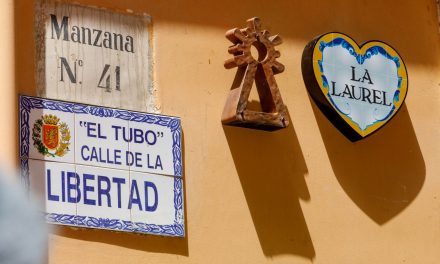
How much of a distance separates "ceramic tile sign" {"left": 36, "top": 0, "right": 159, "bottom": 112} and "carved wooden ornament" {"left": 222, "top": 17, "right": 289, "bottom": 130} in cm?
51

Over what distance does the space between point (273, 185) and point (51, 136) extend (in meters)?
1.56

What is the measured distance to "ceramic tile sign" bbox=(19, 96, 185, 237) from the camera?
6719 mm

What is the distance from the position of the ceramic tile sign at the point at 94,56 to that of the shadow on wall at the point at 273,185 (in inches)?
26.8

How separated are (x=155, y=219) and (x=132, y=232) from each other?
18cm

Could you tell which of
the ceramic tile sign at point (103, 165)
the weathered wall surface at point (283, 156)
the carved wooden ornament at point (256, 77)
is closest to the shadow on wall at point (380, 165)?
the weathered wall surface at point (283, 156)

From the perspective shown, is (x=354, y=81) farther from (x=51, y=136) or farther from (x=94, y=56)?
(x=51, y=136)

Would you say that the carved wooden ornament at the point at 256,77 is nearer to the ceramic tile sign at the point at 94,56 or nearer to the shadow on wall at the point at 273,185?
the shadow on wall at the point at 273,185

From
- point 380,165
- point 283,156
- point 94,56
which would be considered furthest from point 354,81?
point 94,56

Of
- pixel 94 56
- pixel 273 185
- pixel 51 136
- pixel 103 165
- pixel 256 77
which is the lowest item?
pixel 273 185

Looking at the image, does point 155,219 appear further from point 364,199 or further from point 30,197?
point 364,199

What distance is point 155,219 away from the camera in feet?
23.0

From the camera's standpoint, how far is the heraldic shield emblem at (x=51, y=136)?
6.75 metres

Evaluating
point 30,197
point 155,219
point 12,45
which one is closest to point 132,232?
point 155,219

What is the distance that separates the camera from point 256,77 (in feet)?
24.7
